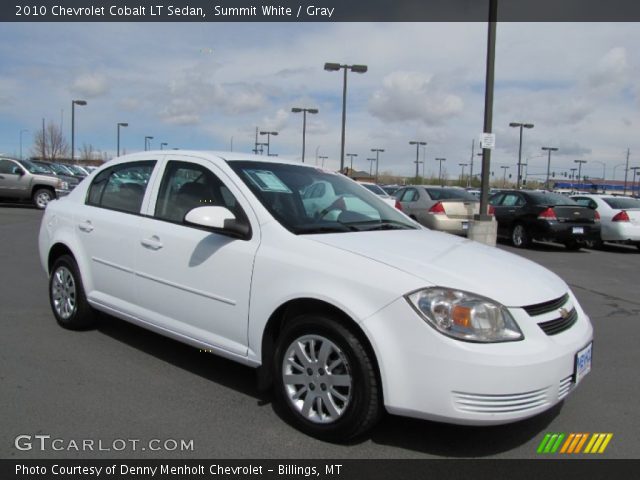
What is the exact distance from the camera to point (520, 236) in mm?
14594

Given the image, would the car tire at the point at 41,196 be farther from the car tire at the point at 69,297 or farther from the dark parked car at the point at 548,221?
the car tire at the point at 69,297

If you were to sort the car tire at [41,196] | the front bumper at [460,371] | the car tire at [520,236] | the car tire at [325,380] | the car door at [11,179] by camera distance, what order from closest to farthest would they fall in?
1. the front bumper at [460,371]
2. the car tire at [325,380]
3. the car tire at [520,236]
4. the car door at [11,179]
5. the car tire at [41,196]

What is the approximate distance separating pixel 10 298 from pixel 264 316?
14.5 feet

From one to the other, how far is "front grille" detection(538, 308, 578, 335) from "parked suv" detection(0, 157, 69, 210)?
19.5 metres

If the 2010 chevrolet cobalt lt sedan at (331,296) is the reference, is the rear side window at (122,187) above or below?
above

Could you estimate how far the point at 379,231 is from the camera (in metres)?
3.96

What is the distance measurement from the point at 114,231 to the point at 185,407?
1.71 meters

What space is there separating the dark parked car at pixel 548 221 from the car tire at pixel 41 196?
15.3 metres

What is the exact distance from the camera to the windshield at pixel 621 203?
14.8 m

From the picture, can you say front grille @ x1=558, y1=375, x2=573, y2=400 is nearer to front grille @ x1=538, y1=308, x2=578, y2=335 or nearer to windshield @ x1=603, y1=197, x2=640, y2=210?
front grille @ x1=538, y1=308, x2=578, y2=335

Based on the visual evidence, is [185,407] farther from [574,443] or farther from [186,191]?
[574,443]
